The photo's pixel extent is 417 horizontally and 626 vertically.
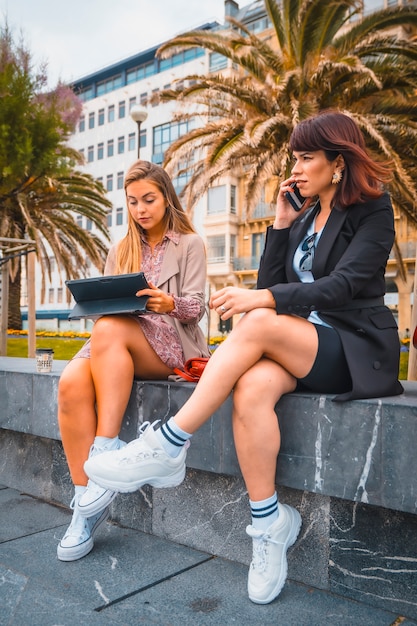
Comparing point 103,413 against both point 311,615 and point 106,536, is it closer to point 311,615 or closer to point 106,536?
point 106,536

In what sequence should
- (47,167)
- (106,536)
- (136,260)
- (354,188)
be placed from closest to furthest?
(354,188)
(106,536)
(136,260)
(47,167)

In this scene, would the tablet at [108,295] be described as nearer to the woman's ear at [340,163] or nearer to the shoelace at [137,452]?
the shoelace at [137,452]

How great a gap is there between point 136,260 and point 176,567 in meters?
1.51

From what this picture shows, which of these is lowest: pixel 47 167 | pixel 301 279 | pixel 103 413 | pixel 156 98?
pixel 103 413

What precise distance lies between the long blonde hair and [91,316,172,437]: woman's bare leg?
511 mm

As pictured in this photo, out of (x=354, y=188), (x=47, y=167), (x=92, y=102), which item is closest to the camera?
(x=354, y=188)

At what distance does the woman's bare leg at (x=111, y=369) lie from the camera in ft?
8.36

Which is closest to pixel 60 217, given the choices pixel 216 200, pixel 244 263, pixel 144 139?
pixel 244 263

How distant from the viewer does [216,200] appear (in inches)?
1391

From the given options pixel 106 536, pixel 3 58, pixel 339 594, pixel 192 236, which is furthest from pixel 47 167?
pixel 339 594

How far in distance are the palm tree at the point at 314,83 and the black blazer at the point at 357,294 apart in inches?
309

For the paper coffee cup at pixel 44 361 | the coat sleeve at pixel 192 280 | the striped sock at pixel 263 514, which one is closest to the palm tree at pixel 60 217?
the paper coffee cup at pixel 44 361

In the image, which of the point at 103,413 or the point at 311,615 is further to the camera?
the point at 103,413

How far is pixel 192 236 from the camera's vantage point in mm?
3137
